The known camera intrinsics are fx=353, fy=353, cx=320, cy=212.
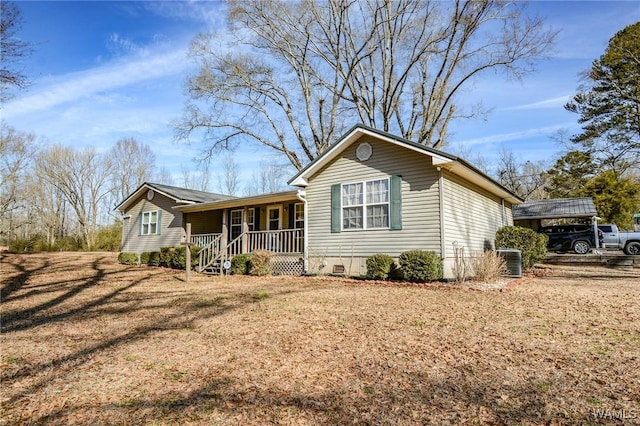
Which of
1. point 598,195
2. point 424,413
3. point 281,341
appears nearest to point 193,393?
point 281,341

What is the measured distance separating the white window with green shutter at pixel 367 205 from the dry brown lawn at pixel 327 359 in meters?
3.51

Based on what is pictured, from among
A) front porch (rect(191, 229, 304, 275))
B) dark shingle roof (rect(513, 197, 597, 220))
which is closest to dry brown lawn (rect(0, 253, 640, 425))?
front porch (rect(191, 229, 304, 275))

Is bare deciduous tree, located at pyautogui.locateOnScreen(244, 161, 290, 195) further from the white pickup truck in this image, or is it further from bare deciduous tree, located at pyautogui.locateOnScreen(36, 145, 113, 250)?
the white pickup truck

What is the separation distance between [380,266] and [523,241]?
285 inches

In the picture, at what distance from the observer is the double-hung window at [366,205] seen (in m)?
11.5

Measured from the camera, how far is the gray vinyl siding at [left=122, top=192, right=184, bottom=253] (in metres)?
18.8

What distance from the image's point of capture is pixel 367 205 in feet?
38.7

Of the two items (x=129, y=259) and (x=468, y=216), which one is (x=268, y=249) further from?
(x=129, y=259)

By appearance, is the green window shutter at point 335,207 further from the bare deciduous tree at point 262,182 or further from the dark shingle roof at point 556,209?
the bare deciduous tree at point 262,182

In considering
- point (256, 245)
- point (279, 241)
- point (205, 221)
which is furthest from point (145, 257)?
point (279, 241)

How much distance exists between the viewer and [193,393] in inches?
139

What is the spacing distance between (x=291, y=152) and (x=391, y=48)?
29.8 feet

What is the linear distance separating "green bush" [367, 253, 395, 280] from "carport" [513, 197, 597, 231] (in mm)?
16439

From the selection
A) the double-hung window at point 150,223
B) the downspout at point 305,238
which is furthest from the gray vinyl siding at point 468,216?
the double-hung window at point 150,223
